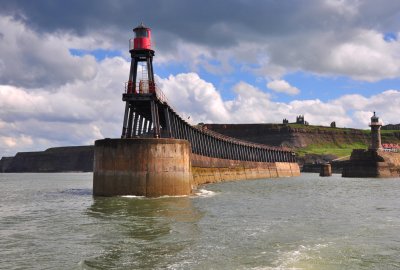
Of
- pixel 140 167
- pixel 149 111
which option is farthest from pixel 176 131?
pixel 140 167

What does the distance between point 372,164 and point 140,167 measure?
70.8m

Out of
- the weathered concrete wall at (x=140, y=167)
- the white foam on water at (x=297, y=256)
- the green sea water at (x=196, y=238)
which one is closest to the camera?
the white foam on water at (x=297, y=256)

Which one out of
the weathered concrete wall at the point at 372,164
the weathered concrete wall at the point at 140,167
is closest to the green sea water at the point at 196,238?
the weathered concrete wall at the point at 140,167

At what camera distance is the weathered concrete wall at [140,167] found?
30312mm

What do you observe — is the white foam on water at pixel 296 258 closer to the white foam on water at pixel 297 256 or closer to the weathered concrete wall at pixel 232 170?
the white foam on water at pixel 297 256

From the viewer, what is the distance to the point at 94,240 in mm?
15664

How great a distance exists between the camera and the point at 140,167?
3034 centimetres

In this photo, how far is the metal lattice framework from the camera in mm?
34781

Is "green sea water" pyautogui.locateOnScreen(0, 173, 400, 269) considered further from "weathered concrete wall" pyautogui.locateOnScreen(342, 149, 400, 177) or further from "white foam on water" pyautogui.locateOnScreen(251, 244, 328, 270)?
"weathered concrete wall" pyautogui.locateOnScreen(342, 149, 400, 177)

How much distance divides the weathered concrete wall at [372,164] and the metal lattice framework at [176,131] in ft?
61.3

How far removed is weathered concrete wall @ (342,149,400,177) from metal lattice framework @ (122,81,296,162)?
18.7 m

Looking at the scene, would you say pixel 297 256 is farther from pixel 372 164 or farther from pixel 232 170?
pixel 372 164

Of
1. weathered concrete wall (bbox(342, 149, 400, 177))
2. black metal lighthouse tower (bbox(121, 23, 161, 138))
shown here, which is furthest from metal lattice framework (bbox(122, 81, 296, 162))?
weathered concrete wall (bbox(342, 149, 400, 177))

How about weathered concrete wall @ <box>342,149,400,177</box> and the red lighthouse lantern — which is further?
weathered concrete wall @ <box>342,149,400,177</box>
